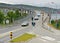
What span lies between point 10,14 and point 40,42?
55282 millimetres

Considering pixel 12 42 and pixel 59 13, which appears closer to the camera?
pixel 12 42

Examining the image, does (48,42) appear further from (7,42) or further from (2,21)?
(2,21)

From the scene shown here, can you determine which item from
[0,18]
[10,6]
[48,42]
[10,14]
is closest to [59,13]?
[10,14]

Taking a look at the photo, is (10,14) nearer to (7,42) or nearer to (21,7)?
(21,7)

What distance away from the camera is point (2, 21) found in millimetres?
66812

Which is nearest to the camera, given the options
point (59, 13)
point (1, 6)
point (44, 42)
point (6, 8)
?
point (44, 42)

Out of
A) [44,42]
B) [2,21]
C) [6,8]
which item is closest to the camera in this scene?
[44,42]

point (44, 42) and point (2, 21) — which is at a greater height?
point (44, 42)

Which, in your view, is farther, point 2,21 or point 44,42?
point 2,21

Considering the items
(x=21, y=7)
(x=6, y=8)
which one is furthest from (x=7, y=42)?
(x=21, y=7)

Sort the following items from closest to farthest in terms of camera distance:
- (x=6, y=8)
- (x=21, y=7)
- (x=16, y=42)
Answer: (x=16, y=42), (x=6, y=8), (x=21, y=7)

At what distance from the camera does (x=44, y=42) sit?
2447cm

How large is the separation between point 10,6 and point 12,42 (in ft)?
297

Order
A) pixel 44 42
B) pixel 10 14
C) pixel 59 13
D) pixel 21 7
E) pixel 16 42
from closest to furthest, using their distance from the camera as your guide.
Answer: pixel 16 42 → pixel 44 42 → pixel 10 14 → pixel 59 13 → pixel 21 7
